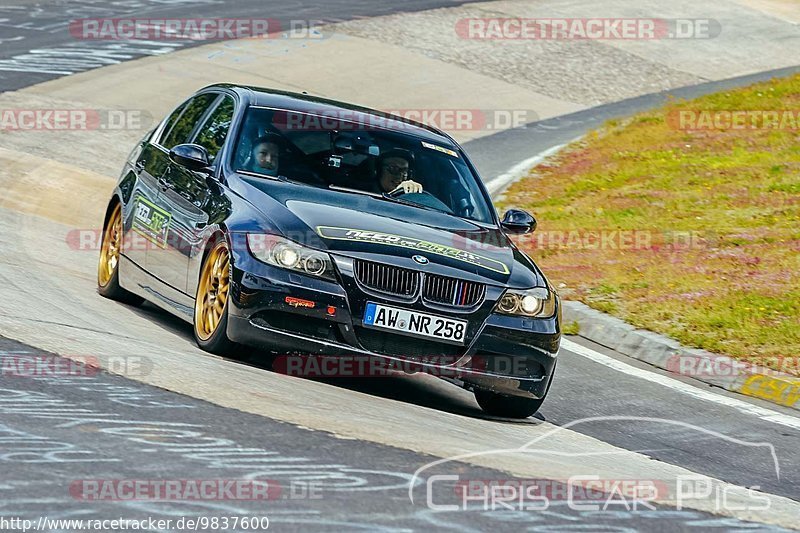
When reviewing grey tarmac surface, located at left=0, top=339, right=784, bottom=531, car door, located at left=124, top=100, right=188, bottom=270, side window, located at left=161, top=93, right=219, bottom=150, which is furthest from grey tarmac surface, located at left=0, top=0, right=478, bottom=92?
grey tarmac surface, located at left=0, top=339, right=784, bottom=531

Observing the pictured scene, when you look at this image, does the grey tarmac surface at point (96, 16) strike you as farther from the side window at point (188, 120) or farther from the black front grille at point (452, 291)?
the black front grille at point (452, 291)

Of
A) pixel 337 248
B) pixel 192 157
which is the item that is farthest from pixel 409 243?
pixel 192 157

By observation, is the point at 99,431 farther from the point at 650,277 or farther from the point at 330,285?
the point at 650,277

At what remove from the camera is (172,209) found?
8.97 metres

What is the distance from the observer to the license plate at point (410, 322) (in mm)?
7496

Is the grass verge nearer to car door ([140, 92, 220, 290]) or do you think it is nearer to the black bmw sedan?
the black bmw sedan

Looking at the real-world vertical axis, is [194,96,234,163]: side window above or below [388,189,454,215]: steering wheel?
above

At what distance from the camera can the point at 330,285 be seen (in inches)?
294

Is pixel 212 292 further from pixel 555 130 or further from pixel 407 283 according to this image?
pixel 555 130

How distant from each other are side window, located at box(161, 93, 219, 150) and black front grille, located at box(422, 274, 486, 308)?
2835mm

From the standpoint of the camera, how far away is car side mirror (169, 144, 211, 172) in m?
8.74

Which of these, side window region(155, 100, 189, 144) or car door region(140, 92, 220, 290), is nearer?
car door region(140, 92, 220, 290)

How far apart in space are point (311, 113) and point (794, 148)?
12.7m

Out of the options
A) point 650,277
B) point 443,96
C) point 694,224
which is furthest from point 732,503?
point 443,96
